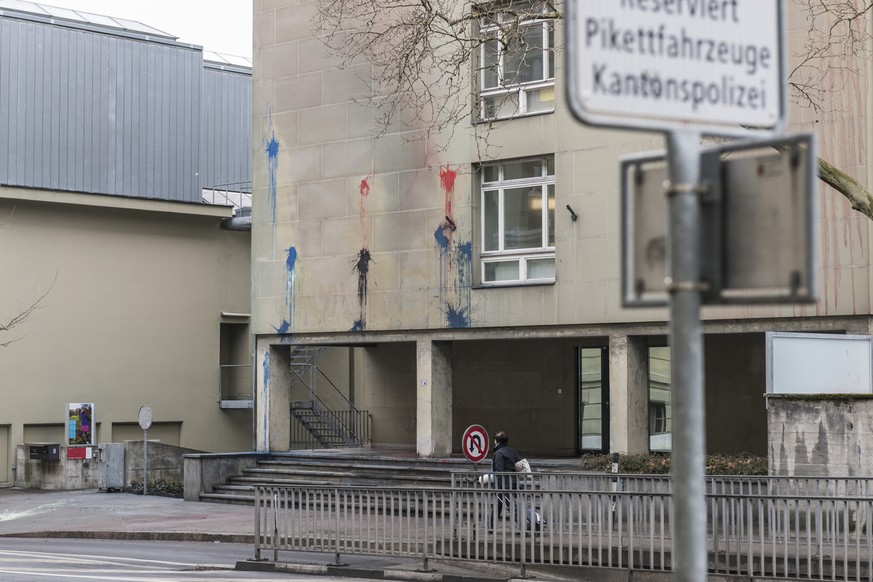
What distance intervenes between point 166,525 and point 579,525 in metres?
11.7

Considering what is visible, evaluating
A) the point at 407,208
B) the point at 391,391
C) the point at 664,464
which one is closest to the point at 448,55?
the point at 407,208

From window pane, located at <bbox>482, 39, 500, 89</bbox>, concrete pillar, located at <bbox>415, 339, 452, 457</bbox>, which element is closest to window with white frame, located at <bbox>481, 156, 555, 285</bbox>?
window pane, located at <bbox>482, 39, 500, 89</bbox>

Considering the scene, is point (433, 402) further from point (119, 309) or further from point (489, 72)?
point (119, 309)

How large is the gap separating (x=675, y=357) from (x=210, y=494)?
2740cm

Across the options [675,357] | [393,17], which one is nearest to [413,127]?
[393,17]

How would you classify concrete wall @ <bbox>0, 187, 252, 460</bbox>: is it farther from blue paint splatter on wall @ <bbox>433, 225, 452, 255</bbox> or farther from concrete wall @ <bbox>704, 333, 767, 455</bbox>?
concrete wall @ <bbox>704, 333, 767, 455</bbox>

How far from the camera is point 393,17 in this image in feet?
99.0

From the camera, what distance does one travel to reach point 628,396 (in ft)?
87.4

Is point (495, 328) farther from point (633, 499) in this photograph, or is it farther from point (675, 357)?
point (675, 357)

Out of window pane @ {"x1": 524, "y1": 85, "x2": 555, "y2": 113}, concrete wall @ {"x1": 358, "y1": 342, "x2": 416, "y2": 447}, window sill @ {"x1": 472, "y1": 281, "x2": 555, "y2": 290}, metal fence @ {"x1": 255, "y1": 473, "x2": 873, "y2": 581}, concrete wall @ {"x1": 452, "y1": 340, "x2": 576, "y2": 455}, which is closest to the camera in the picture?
metal fence @ {"x1": 255, "y1": 473, "x2": 873, "y2": 581}

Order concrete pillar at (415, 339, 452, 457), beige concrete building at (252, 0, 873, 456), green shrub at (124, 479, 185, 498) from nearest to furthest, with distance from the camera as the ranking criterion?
beige concrete building at (252, 0, 873, 456) < concrete pillar at (415, 339, 452, 457) < green shrub at (124, 479, 185, 498)

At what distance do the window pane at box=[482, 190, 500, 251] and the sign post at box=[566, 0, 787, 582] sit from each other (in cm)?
2443

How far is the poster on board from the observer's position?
3628 cm

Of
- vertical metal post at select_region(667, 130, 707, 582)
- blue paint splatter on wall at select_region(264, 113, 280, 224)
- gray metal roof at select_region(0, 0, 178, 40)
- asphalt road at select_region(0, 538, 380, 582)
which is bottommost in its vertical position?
asphalt road at select_region(0, 538, 380, 582)
